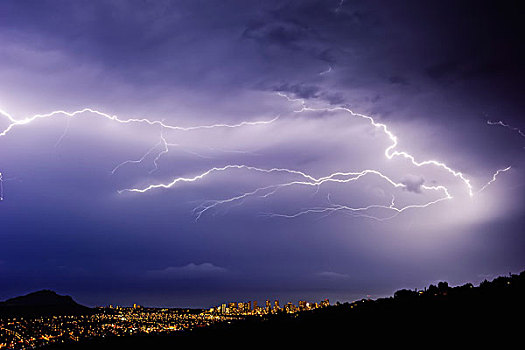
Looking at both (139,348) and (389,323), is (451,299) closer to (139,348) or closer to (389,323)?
(389,323)

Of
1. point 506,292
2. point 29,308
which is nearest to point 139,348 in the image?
point 506,292

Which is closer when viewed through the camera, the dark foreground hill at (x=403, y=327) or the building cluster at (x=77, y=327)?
the dark foreground hill at (x=403, y=327)

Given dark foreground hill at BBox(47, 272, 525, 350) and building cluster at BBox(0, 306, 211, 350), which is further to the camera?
building cluster at BBox(0, 306, 211, 350)

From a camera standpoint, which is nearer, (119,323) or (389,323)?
(389,323)

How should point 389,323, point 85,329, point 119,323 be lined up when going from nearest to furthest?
point 389,323 < point 85,329 < point 119,323

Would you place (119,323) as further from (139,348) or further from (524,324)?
(524,324)

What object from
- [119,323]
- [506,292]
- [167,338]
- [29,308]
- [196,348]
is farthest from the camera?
[29,308]

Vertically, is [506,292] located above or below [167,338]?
above

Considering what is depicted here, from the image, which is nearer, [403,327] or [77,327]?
[403,327]
